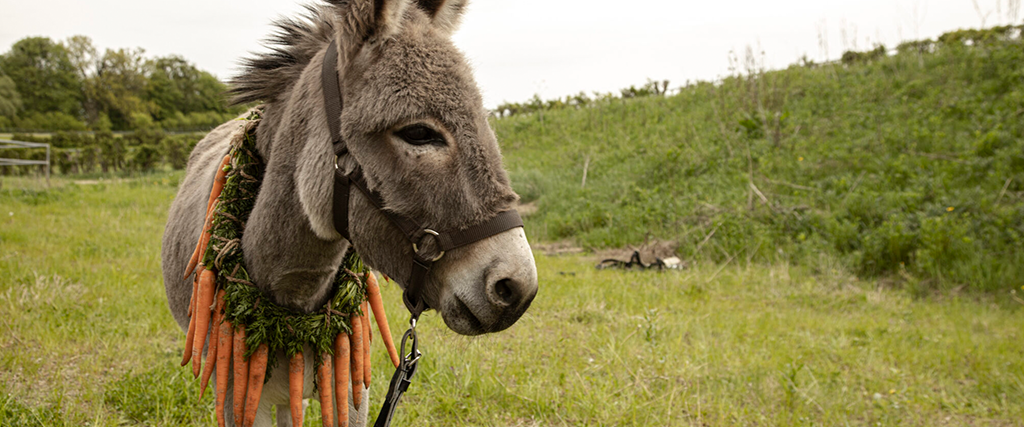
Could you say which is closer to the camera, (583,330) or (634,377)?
(634,377)

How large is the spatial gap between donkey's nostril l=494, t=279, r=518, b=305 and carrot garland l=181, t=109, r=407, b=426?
0.86m

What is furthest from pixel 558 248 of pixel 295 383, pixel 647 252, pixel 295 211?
pixel 295 211

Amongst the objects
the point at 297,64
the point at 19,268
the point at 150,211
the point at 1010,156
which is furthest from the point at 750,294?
the point at 150,211

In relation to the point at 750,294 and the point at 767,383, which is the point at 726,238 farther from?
the point at 767,383

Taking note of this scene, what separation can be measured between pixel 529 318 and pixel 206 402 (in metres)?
2.80

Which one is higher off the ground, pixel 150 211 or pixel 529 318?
Result: pixel 150 211

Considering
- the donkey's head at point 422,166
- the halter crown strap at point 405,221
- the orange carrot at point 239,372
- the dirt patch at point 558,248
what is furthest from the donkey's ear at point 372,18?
the dirt patch at point 558,248

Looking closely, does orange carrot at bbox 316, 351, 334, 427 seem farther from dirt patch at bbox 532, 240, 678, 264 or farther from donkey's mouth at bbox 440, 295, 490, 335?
dirt patch at bbox 532, 240, 678, 264

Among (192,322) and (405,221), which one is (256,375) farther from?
(405,221)

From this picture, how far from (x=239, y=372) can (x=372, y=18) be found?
1.42 m

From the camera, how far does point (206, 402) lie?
11.0 feet

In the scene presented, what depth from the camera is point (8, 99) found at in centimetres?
3712

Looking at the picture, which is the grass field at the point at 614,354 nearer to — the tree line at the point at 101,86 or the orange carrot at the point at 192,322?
the orange carrot at the point at 192,322

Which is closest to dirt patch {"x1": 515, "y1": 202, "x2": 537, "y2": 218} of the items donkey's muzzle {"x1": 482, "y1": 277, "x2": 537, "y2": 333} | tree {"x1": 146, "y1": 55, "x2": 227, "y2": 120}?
donkey's muzzle {"x1": 482, "y1": 277, "x2": 537, "y2": 333}
